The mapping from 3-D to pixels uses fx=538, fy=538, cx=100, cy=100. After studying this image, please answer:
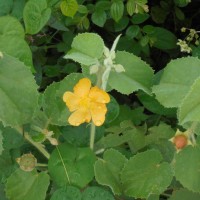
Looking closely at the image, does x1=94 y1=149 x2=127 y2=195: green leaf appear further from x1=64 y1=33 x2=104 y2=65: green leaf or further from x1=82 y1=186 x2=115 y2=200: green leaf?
x1=64 y1=33 x2=104 y2=65: green leaf

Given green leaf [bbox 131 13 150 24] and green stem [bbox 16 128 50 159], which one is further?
green leaf [bbox 131 13 150 24]

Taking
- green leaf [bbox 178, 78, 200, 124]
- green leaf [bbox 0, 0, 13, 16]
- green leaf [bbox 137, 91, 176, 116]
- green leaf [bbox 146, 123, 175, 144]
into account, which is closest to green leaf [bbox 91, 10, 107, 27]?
green leaf [bbox 0, 0, 13, 16]

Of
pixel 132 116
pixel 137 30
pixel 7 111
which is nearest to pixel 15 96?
pixel 7 111

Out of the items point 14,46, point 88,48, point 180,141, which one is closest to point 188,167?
point 180,141

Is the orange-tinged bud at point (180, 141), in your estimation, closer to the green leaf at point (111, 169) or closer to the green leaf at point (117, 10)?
the green leaf at point (111, 169)

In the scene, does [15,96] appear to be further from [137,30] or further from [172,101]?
[137,30]

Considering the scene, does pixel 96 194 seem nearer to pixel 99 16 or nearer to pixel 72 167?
pixel 72 167
